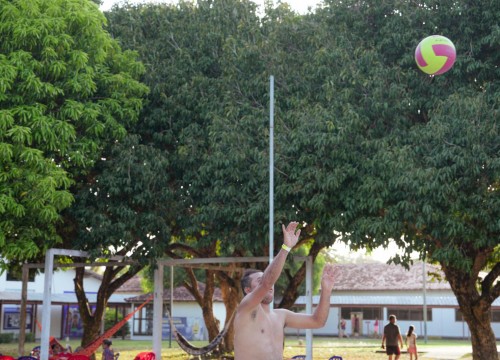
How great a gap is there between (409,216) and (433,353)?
20696mm

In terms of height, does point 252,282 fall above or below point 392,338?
above

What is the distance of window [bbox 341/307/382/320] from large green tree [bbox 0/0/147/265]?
3850 cm

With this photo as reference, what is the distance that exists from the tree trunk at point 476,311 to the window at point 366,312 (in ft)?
112


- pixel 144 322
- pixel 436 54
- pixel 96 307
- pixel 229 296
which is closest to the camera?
pixel 436 54

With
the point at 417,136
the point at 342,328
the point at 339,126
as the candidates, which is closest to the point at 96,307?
the point at 339,126

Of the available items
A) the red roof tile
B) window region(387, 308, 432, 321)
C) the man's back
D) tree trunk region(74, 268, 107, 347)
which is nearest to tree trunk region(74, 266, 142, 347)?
tree trunk region(74, 268, 107, 347)

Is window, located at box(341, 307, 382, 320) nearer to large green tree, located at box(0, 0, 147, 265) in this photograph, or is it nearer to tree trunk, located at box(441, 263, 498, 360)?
tree trunk, located at box(441, 263, 498, 360)

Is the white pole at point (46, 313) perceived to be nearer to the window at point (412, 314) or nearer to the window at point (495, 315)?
the window at point (412, 314)

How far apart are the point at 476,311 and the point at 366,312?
35382mm

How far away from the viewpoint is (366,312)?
51781mm

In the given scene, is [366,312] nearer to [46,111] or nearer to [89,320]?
[89,320]

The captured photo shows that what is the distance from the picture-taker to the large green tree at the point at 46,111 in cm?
1370

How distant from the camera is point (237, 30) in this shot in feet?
57.8

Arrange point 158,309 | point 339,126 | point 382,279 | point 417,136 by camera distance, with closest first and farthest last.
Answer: point 417,136
point 339,126
point 158,309
point 382,279
